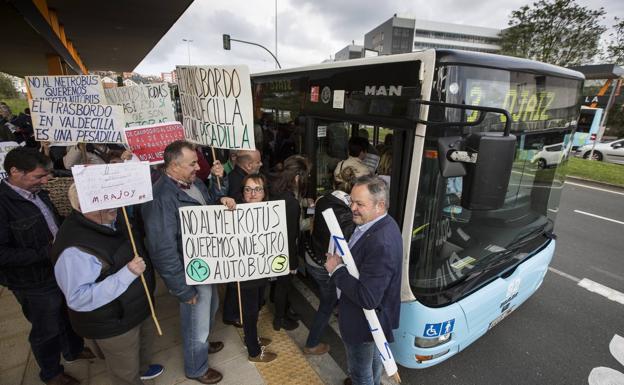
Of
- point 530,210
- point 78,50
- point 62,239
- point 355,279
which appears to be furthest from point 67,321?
point 78,50

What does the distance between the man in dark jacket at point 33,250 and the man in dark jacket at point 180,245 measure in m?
0.89

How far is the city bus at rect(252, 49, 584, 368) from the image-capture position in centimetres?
202

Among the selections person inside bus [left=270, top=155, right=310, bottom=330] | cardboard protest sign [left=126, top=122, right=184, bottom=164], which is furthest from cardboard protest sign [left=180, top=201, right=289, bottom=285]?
cardboard protest sign [left=126, top=122, right=184, bottom=164]

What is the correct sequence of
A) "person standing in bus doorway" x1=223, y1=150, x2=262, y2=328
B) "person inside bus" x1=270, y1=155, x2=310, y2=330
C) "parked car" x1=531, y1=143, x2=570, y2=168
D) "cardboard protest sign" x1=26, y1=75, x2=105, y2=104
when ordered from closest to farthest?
"person inside bus" x1=270, y1=155, x2=310, y2=330 < "parked car" x1=531, y1=143, x2=570, y2=168 < "person standing in bus doorway" x1=223, y1=150, x2=262, y2=328 < "cardboard protest sign" x1=26, y1=75, x2=105, y2=104

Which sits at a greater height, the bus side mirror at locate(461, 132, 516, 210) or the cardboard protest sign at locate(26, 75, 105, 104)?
the cardboard protest sign at locate(26, 75, 105, 104)

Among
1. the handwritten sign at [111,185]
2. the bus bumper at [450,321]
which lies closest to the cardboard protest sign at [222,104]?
the handwritten sign at [111,185]

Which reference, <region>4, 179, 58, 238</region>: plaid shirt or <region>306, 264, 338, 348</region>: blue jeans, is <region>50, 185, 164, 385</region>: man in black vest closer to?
<region>4, 179, 58, 238</region>: plaid shirt

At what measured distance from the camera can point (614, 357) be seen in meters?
3.29

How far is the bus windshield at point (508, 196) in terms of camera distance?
7.06 feet

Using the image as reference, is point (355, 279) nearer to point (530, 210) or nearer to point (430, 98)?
point (430, 98)

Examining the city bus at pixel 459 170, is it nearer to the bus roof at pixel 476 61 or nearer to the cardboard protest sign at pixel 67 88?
the bus roof at pixel 476 61

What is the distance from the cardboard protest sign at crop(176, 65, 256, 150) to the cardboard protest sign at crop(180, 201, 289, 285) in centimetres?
65

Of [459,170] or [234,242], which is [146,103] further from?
[459,170]

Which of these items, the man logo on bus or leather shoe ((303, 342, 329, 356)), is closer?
the man logo on bus
